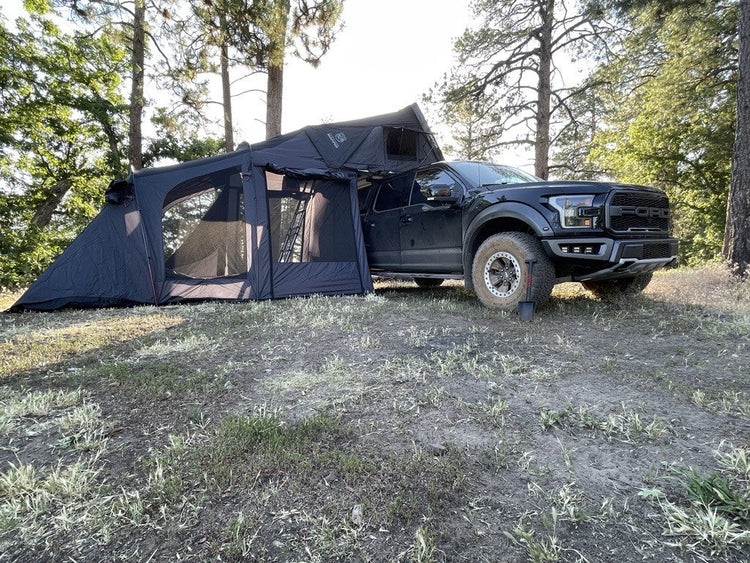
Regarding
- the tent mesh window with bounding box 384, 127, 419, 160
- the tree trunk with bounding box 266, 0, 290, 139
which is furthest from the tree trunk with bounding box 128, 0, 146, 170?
the tent mesh window with bounding box 384, 127, 419, 160

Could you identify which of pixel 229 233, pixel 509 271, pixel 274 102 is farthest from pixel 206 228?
pixel 274 102

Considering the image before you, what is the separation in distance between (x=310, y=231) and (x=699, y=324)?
5565 mm

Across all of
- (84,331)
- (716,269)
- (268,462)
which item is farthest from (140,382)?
(716,269)

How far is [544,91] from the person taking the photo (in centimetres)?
1203

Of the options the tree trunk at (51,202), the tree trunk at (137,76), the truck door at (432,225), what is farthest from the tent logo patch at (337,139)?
the tree trunk at (51,202)

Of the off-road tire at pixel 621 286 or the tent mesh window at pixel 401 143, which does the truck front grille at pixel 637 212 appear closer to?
the off-road tire at pixel 621 286

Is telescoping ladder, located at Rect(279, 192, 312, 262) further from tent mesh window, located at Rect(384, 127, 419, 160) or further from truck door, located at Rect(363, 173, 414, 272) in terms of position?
tent mesh window, located at Rect(384, 127, 419, 160)

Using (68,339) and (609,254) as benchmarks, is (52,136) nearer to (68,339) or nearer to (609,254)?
(68,339)

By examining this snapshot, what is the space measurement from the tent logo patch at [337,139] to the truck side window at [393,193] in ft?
3.57

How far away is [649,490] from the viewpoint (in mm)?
1428

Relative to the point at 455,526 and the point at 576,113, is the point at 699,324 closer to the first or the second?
the point at 455,526

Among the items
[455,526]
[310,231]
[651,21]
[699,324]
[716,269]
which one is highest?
[651,21]

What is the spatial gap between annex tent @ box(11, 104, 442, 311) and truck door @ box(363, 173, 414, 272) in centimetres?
32

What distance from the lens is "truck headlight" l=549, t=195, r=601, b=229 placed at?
4.01 metres
